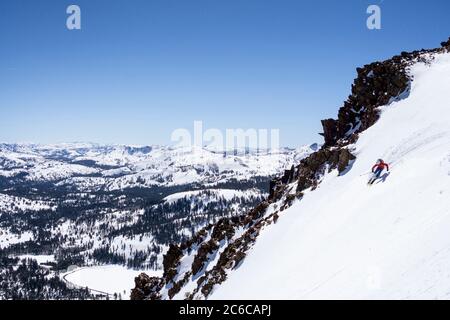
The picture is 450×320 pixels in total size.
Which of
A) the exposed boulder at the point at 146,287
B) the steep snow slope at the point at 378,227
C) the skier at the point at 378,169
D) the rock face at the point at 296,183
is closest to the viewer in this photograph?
the steep snow slope at the point at 378,227

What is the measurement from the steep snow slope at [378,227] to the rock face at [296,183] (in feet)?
8.88

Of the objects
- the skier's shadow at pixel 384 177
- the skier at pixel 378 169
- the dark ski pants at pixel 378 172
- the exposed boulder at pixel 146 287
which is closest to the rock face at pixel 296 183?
the exposed boulder at pixel 146 287

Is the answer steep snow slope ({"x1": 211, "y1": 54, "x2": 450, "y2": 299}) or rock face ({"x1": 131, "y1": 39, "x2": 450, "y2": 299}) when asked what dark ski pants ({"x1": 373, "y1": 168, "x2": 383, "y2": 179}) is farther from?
rock face ({"x1": 131, "y1": 39, "x2": 450, "y2": 299})

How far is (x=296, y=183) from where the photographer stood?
65.0m

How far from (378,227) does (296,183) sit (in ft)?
126

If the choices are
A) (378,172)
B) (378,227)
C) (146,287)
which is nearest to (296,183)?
(378,172)

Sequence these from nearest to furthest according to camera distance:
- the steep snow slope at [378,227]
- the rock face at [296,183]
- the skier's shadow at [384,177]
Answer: the steep snow slope at [378,227], the skier's shadow at [384,177], the rock face at [296,183]

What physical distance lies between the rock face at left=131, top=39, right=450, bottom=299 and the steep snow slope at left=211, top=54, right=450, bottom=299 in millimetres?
2705

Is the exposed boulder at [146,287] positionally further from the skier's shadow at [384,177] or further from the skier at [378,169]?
the skier's shadow at [384,177]

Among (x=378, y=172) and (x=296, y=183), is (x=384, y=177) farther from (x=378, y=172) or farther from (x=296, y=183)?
(x=296, y=183)

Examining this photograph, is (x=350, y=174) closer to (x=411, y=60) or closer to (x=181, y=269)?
(x=411, y=60)

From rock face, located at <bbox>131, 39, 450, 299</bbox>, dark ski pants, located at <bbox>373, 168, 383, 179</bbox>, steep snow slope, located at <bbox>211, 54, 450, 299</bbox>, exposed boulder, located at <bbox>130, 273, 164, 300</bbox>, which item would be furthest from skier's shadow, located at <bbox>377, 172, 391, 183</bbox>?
exposed boulder, located at <bbox>130, 273, 164, 300</bbox>

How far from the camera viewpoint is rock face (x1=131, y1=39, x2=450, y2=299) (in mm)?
54625

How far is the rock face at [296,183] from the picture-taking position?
54.6m
